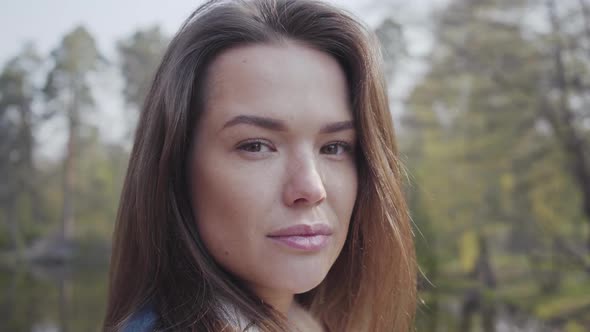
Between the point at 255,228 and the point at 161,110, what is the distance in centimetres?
28

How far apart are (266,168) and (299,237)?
5.1 inches

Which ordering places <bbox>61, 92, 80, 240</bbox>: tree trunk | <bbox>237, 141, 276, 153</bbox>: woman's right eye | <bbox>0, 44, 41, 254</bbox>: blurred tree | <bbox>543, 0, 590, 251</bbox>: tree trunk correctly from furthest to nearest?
<bbox>543, 0, 590, 251</bbox>: tree trunk < <bbox>61, 92, 80, 240</bbox>: tree trunk < <bbox>0, 44, 41, 254</bbox>: blurred tree < <bbox>237, 141, 276, 153</bbox>: woman's right eye

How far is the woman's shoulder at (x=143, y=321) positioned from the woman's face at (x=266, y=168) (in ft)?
0.48

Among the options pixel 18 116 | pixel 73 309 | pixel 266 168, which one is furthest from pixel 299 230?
pixel 73 309

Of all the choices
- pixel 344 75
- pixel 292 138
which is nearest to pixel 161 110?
pixel 292 138

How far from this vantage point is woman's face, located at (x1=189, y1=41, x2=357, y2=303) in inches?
36.4

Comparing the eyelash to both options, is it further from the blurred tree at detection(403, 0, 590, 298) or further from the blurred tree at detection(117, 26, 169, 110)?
the blurred tree at detection(403, 0, 590, 298)

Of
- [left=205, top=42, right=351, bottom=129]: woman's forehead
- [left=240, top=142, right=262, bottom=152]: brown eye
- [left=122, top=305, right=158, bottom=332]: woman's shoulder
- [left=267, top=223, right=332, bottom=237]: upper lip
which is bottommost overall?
[left=122, top=305, right=158, bottom=332]: woman's shoulder

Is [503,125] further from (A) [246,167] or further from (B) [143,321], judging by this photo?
(B) [143,321]

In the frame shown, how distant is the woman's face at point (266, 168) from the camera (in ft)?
3.04

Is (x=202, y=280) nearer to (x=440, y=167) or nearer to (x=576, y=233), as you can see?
(x=440, y=167)

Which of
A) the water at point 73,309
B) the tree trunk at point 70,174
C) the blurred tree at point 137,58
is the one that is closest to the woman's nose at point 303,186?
the blurred tree at point 137,58

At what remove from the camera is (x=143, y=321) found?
86 cm

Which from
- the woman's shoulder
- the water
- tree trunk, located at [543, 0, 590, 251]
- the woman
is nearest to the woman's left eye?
the woman
